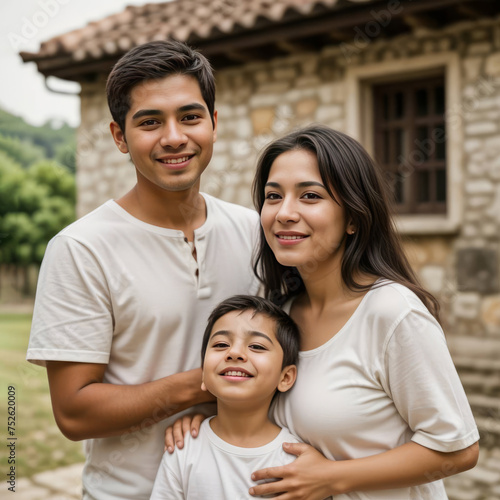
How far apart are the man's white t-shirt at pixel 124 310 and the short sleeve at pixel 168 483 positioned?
90 mm

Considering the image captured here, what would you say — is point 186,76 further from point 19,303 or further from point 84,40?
point 19,303

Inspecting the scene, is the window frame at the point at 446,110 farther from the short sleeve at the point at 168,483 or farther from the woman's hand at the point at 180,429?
the short sleeve at the point at 168,483

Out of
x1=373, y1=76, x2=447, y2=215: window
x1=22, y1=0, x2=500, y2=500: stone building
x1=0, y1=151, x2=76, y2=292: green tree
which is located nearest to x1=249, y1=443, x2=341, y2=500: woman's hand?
x1=22, y1=0, x2=500, y2=500: stone building

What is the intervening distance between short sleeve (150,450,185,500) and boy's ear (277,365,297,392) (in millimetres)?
375

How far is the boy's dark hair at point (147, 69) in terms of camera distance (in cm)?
195

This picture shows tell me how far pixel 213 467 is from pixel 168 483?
0.48ft

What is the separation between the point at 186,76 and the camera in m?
2.00

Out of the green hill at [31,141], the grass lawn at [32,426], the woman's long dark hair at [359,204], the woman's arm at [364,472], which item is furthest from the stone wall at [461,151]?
the green hill at [31,141]

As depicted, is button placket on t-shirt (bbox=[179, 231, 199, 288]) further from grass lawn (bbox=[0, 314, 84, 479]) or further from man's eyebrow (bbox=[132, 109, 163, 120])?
grass lawn (bbox=[0, 314, 84, 479])

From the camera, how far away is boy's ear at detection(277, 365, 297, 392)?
1.92 metres

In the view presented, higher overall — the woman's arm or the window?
the window

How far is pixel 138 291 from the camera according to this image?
6.26 ft

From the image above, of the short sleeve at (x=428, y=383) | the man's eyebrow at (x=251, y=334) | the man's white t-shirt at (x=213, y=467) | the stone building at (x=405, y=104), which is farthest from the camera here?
the stone building at (x=405, y=104)

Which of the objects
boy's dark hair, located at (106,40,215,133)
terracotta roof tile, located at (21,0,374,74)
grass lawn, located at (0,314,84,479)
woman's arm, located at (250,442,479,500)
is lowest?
grass lawn, located at (0,314,84,479)
